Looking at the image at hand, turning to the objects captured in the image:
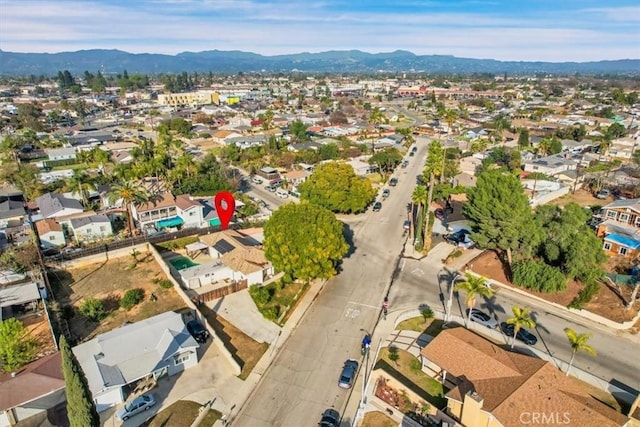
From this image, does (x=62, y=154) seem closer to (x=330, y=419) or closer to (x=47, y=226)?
(x=47, y=226)

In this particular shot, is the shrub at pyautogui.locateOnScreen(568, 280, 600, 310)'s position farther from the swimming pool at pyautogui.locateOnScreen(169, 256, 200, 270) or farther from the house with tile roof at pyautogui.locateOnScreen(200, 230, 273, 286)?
the swimming pool at pyautogui.locateOnScreen(169, 256, 200, 270)

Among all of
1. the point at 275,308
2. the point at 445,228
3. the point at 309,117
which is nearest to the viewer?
the point at 275,308

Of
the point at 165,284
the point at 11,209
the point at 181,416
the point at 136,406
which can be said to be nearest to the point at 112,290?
the point at 165,284

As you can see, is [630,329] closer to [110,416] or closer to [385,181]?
[110,416]

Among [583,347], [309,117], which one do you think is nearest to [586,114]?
[309,117]

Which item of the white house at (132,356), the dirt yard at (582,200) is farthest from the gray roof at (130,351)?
the dirt yard at (582,200)

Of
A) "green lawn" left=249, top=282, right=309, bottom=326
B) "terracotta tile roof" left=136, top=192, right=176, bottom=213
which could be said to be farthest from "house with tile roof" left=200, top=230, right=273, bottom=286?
"terracotta tile roof" left=136, top=192, right=176, bottom=213
